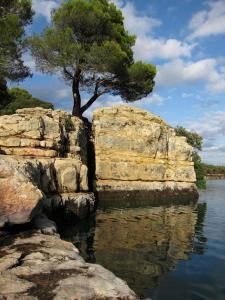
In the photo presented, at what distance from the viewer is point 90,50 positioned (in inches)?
1417

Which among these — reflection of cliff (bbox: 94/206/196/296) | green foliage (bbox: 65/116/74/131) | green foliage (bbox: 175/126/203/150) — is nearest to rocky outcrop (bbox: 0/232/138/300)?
reflection of cliff (bbox: 94/206/196/296)

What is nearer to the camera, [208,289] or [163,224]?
[208,289]

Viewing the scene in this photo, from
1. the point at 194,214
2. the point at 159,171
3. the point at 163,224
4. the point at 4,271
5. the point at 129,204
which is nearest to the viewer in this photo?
the point at 4,271

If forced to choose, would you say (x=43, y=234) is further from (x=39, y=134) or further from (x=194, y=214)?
(x=194, y=214)

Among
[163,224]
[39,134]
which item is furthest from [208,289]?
[39,134]

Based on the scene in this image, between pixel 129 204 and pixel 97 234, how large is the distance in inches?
572

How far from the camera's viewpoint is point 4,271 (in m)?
7.61

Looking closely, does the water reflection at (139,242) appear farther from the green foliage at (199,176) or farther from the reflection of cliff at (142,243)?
the green foliage at (199,176)

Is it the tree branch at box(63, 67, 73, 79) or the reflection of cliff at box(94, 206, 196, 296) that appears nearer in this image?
the reflection of cliff at box(94, 206, 196, 296)

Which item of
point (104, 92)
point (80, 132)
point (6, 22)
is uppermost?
point (6, 22)

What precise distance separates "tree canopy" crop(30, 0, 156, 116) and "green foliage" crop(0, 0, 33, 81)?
360 centimetres

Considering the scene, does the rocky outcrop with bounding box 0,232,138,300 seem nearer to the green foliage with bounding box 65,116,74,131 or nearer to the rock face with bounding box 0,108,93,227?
the rock face with bounding box 0,108,93,227

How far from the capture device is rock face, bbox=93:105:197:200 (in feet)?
116

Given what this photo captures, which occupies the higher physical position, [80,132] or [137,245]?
[80,132]
